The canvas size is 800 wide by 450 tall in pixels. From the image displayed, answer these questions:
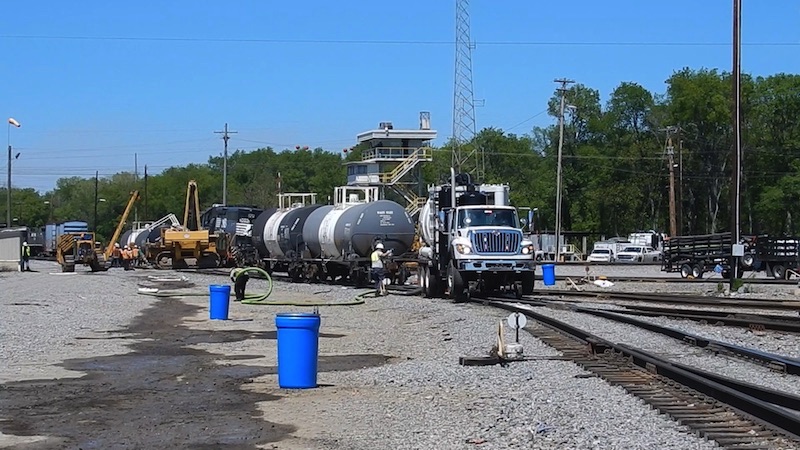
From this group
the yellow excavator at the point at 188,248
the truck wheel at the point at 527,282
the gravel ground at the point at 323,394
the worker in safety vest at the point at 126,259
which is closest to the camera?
the gravel ground at the point at 323,394

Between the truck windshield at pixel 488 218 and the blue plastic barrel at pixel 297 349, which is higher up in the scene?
the truck windshield at pixel 488 218

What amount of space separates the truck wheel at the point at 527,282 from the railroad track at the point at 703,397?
1470 centimetres

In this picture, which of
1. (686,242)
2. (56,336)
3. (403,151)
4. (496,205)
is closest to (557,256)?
(686,242)

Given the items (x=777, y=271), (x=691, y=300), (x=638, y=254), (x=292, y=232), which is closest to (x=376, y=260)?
(x=292, y=232)

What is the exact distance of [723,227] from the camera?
11106 cm

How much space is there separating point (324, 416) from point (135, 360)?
7.22 meters

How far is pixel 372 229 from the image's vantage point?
41906mm

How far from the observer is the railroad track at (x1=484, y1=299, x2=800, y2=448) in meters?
9.76

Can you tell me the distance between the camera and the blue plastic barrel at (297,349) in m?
14.1

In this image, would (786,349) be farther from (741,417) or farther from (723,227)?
(723,227)

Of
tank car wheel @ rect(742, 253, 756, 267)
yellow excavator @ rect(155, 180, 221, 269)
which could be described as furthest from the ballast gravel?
yellow excavator @ rect(155, 180, 221, 269)

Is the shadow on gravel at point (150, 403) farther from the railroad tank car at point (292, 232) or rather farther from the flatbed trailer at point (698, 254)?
the flatbed trailer at point (698, 254)

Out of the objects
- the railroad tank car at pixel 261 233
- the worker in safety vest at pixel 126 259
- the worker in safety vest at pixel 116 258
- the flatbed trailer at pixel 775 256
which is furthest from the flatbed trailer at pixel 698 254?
the worker in safety vest at pixel 116 258

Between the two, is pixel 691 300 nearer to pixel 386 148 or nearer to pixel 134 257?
pixel 134 257
